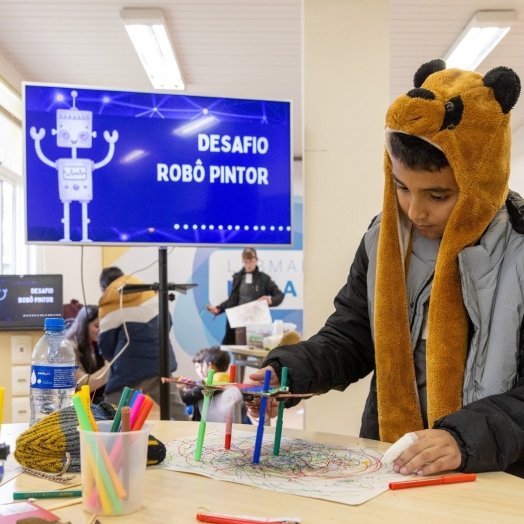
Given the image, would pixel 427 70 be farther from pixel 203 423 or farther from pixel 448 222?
pixel 203 423

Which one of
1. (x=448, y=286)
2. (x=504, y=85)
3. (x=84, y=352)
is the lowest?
(x=84, y=352)

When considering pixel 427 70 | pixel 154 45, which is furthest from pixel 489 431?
pixel 154 45

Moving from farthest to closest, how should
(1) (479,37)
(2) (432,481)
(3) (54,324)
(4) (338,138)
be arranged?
(1) (479,37) < (4) (338,138) < (3) (54,324) < (2) (432,481)

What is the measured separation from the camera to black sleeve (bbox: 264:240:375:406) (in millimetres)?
1328

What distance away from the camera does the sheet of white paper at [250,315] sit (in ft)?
13.7

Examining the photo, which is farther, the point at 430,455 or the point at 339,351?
the point at 339,351

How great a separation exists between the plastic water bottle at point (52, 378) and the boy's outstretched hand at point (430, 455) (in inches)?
25.2

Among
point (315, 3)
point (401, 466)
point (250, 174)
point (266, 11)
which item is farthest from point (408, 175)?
point (266, 11)

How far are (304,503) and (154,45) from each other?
4.27 meters

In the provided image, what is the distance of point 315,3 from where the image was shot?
8.68 feet

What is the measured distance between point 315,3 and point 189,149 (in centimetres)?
83

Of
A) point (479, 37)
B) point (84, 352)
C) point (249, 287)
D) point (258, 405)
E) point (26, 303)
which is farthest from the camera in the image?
point (249, 287)

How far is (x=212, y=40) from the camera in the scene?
4605 mm

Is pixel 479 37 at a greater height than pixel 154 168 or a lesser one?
greater
